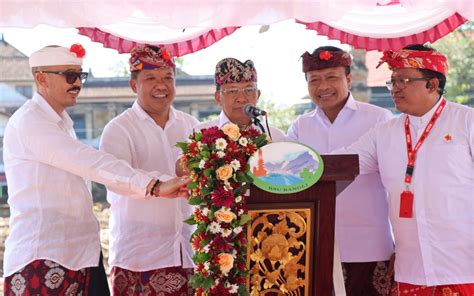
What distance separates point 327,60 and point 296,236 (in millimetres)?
1698

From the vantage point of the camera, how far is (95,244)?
14.1 ft

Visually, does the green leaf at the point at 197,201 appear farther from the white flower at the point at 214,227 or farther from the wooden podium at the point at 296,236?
the wooden podium at the point at 296,236

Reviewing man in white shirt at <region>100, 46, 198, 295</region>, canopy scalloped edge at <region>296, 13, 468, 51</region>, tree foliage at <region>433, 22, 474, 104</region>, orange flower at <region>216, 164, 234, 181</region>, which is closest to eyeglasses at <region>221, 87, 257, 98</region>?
man in white shirt at <region>100, 46, 198, 295</region>

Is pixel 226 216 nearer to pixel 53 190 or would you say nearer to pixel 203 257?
pixel 203 257

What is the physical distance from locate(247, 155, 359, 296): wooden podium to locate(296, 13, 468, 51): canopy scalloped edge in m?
2.66

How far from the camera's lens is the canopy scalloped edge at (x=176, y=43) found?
6091 millimetres

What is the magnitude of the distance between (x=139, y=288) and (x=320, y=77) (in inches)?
71.2

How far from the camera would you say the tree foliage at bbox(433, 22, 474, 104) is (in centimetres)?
1475

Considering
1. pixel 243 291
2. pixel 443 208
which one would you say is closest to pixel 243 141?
pixel 243 291

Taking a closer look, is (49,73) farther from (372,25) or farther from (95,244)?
(372,25)

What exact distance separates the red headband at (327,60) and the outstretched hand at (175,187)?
148 cm

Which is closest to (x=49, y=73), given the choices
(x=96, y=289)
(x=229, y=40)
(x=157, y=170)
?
(x=157, y=170)

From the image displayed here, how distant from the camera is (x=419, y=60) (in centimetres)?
430

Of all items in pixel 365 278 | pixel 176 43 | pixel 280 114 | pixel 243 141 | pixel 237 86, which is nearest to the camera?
pixel 243 141
